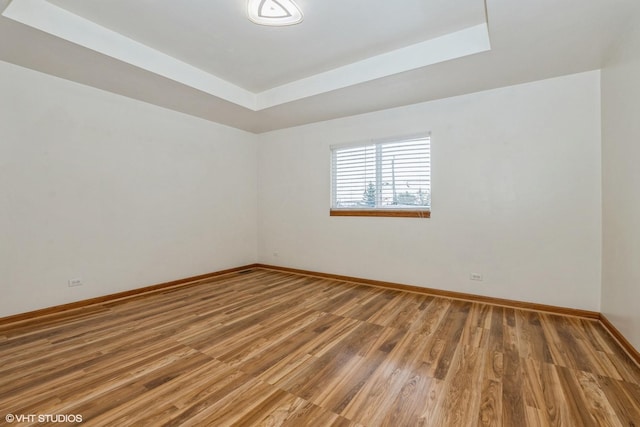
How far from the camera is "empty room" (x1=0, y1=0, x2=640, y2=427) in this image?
176 centimetres

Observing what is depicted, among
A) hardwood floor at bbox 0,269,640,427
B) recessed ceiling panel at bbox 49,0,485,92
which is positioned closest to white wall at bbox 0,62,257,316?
hardwood floor at bbox 0,269,640,427

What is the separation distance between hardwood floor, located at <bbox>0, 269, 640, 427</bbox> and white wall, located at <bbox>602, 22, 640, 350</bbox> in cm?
35

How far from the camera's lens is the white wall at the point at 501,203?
286 cm

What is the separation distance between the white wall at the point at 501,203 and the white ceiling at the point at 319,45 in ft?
0.94

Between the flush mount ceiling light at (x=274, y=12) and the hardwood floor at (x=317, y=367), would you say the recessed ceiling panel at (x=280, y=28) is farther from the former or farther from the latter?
the hardwood floor at (x=317, y=367)

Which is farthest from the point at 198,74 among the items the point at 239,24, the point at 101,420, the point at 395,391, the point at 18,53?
the point at 395,391

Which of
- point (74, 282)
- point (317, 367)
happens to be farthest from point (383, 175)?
point (74, 282)

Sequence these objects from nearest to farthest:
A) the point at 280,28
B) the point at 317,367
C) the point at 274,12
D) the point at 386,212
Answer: the point at 317,367 → the point at 274,12 → the point at 280,28 → the point at 386,212

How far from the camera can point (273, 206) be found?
17.1 ft

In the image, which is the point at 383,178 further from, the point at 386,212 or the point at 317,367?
the point at 317,367

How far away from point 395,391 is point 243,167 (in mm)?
4392

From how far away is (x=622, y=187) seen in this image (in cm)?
229

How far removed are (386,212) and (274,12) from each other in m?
2.75

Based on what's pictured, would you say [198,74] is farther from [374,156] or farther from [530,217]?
[530,217]
